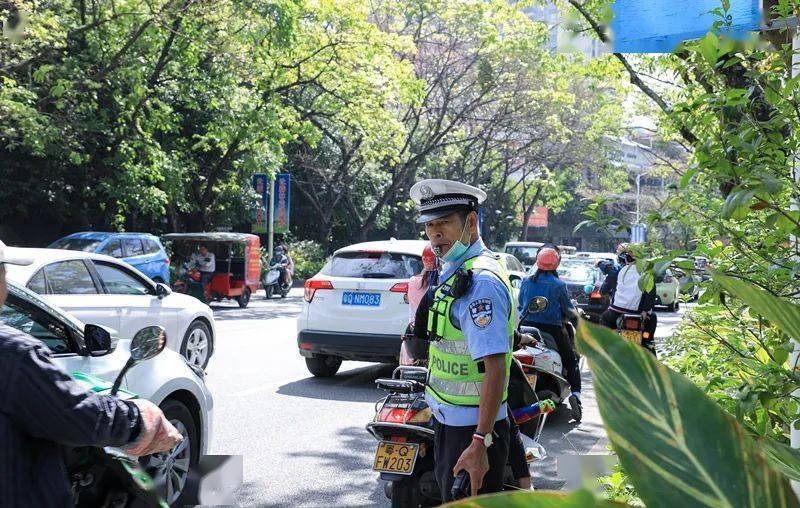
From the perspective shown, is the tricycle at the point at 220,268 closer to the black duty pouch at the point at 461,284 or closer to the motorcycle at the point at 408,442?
the motorcycle at the point at 408,442

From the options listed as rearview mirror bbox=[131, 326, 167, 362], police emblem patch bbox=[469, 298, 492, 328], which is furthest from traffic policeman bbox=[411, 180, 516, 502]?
rearview mirror bbox=[131, 326, 167, 362]

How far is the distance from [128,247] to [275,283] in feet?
21.6

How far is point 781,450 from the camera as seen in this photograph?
97 centimetres

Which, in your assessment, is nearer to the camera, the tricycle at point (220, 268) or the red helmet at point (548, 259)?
the red helmet at point (548, 259)

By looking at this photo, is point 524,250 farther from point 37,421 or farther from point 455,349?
point 37,421

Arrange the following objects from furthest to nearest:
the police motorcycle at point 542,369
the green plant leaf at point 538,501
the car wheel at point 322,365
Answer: the car wheel at point 322,365, the police motorcycle at point 542,369, the green plant leaf at point 538,501

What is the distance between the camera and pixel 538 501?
57 centimetres

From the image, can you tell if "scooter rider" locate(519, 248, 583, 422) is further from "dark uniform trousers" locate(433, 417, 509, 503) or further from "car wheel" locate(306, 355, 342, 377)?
"dark uniform trousers" locate(433, 417, 509, 503)

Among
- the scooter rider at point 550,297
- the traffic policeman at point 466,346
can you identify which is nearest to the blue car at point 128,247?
the scooter rider at point 550,297

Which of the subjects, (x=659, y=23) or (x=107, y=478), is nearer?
(x=107, y=478)

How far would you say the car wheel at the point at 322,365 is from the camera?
31.4 ft

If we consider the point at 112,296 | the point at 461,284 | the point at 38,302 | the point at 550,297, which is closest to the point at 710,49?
the point at 461,284

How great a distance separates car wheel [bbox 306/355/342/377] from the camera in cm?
959

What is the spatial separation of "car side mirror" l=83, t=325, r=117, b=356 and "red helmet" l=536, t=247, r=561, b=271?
14.5ft
